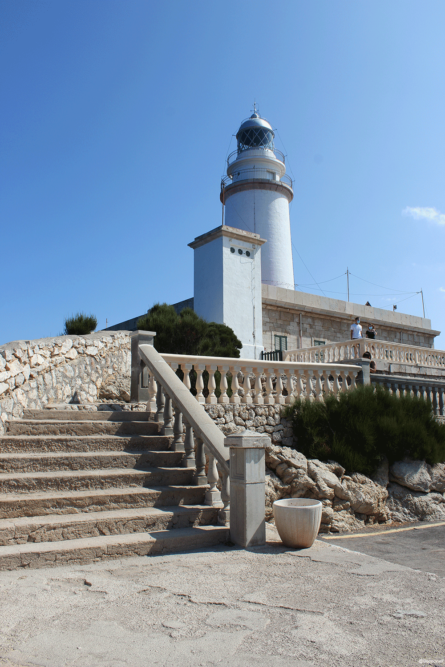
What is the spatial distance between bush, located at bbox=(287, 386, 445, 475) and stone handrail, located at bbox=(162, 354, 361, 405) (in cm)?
50

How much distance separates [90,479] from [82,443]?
786mm

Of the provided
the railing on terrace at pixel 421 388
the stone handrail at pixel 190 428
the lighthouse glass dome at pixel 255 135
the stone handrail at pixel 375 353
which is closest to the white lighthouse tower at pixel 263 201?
the lighthouse glass dome at pixel 255 135

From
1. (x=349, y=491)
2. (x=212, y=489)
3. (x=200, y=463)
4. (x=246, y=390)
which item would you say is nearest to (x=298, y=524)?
(x=212, y=489)

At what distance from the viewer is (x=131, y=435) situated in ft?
22.7

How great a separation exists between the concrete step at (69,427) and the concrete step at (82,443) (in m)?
0.16

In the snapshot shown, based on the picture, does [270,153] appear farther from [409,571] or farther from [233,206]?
[409,571]

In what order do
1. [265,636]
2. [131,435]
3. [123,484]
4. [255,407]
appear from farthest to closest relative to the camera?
[255,407] → [131,435] → [123,484] → [265,636]

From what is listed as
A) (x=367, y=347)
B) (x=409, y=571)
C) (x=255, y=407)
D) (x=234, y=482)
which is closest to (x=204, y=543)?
(x=234, y=482)

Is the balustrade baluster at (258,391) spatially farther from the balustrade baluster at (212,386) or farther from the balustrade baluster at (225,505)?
the balustrade baluster at (225,505)

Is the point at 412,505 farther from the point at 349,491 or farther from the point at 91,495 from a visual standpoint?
the point at 91,495

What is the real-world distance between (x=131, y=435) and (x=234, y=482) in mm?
2249

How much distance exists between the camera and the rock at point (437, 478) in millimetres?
10078

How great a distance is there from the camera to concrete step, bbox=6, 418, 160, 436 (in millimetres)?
6305

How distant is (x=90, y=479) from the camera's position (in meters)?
5.53
